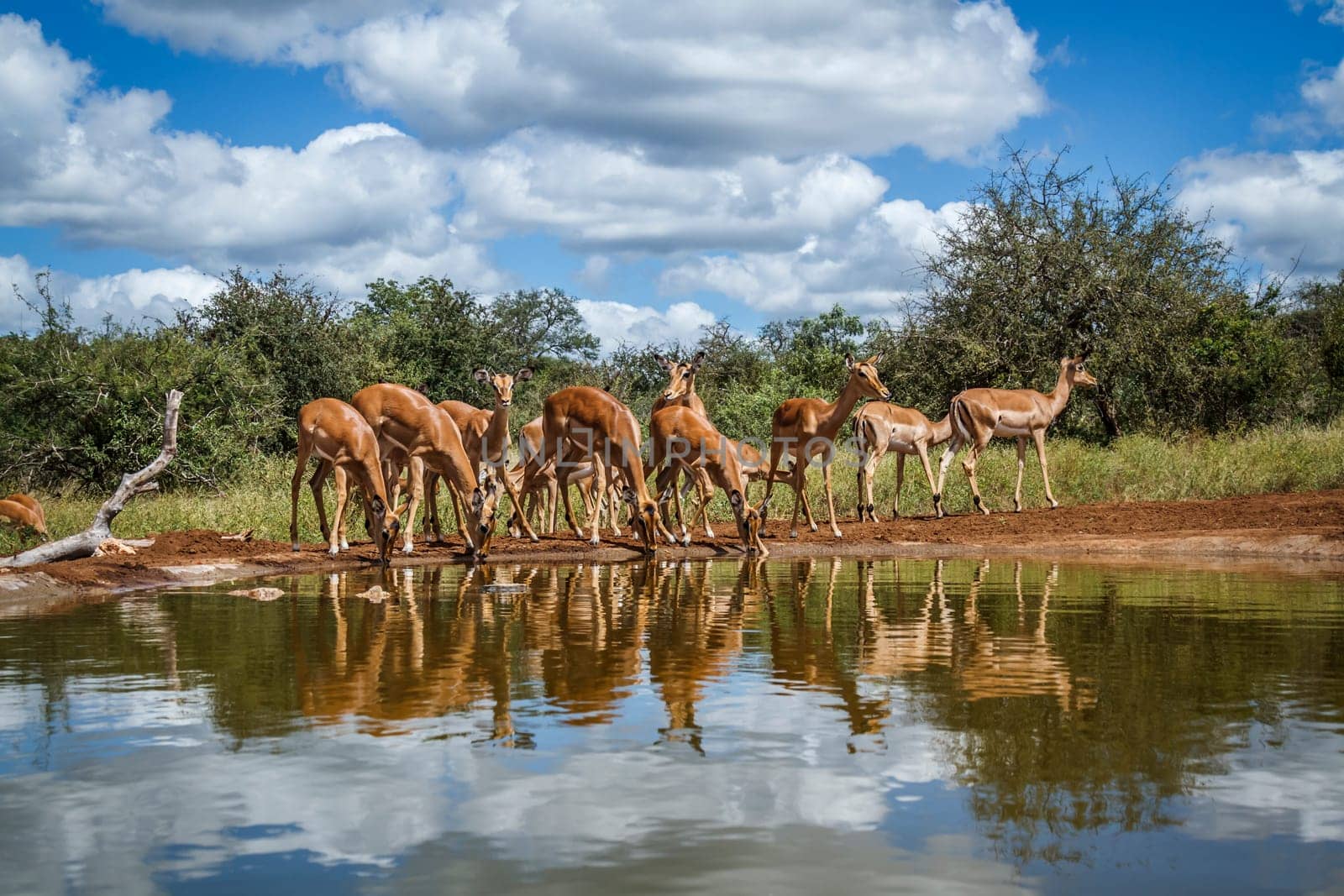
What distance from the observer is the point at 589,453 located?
56.6 feet

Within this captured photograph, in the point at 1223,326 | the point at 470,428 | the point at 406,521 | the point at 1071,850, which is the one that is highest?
the point at 1223,326

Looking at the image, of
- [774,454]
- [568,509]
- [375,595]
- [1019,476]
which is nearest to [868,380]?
[774,454]

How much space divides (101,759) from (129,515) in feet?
46.0

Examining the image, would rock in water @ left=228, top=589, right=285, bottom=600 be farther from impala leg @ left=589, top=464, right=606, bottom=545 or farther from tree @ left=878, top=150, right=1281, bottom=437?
tree @ left=878, top=150, right=1281, bottom=437

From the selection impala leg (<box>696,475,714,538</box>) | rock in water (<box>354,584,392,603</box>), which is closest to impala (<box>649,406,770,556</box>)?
impala leg (<box>696,475,714,538</box>)

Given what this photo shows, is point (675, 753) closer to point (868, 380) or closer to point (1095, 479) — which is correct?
point (868, 380)

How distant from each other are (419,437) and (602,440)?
95.5 inches

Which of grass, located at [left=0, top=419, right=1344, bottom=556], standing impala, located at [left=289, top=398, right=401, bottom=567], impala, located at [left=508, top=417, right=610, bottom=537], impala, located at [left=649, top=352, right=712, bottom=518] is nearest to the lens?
standing impala, located at [left=289, top=398, right=401, bottom=567]

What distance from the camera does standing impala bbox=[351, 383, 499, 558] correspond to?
50.5 ft

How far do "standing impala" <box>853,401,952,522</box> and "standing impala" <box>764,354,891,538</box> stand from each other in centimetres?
122

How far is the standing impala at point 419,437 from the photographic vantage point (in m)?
15.4

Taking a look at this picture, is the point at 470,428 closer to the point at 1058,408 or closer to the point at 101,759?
the point at 1058,408

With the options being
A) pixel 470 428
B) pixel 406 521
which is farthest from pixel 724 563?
pixel 470 428

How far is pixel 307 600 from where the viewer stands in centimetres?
1092
